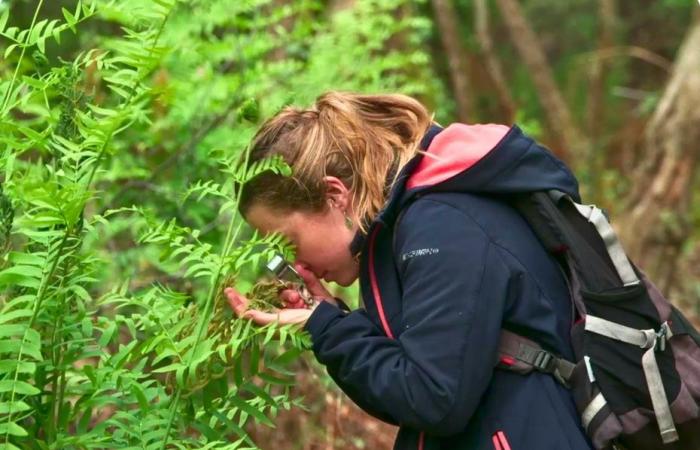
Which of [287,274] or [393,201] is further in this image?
[287,274]

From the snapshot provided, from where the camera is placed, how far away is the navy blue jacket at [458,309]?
2664mm

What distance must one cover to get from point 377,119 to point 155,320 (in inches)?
32.5

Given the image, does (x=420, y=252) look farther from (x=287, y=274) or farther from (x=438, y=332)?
(x=287, y=274)

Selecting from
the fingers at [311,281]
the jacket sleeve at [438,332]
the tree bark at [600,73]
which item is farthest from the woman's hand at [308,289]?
the tree bark at [600,73]

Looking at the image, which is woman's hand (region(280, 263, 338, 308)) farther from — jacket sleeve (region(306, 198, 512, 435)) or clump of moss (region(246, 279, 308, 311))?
jacket sleeve (region(306, 198, 512, 435))

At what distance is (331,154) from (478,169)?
40cm

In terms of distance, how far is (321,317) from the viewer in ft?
9.37

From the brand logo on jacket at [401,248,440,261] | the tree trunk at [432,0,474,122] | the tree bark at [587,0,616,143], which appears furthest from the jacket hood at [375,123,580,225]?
the tree bark at [587,0,616,143]

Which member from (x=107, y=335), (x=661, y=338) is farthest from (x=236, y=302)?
(x=661, y=338)

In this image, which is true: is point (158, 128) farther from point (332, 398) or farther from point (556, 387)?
point (556, 387)

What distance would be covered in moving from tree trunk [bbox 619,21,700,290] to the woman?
5250 mm

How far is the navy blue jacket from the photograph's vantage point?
2.66m

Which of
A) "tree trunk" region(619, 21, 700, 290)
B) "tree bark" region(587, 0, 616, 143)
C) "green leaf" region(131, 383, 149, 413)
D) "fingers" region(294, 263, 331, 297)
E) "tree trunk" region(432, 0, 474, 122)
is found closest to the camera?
"green leaf" region(131, 383, 149, 413)

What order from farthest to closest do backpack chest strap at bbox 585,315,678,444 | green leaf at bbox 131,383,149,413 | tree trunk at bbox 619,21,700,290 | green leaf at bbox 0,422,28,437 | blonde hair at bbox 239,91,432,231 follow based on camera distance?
tree trunk at bbox 619,21,700,290 → blonde hair at bbox 239,91,432,231 → backpack chest strap at bbox 585,315,678,444 → green leaf at bbox 131,383,149,413 → green leaf at bbox 0,422,28,437
